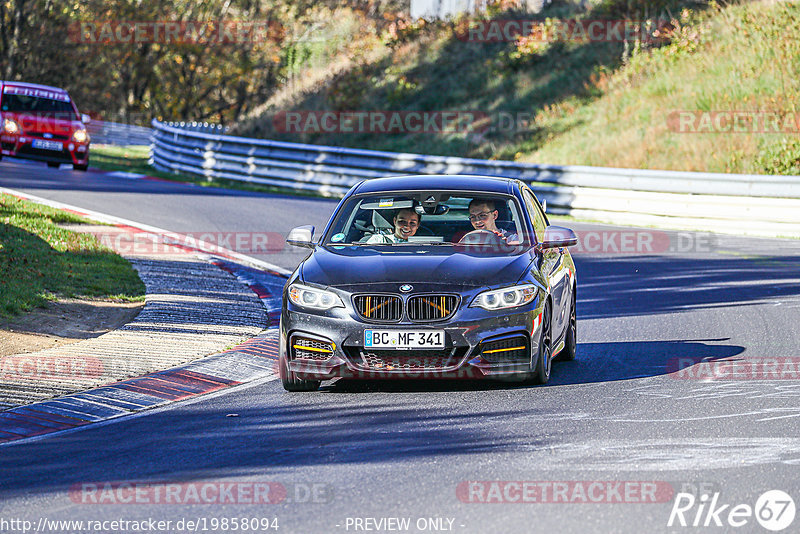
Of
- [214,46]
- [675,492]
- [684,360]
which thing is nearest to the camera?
[675,492]

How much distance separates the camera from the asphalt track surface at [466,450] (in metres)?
5.72

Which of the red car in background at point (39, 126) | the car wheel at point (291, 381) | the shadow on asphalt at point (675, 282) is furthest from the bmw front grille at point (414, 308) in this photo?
the red car in background at point (39, 126)

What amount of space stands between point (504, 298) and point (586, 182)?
15.2m

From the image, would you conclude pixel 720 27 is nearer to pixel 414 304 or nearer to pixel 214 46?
pixel 414 304

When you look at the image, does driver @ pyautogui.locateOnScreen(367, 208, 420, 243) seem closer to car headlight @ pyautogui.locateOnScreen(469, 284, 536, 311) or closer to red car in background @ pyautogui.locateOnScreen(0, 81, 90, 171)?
car headlight @ pyautogui.locateOnScreen(469, 284, 536, 311)


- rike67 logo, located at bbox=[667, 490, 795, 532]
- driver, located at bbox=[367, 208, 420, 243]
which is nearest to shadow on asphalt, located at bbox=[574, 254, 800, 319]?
driver, located at bbox=[367, 208, 420, 243]

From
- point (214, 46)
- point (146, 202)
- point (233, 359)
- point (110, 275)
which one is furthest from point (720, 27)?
point (214, 46)

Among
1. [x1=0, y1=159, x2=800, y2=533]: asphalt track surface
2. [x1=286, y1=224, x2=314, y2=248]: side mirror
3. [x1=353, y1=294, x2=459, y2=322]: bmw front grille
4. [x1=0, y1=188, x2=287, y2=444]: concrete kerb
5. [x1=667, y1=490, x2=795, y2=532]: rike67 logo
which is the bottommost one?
[x1=0, y1=188, x2=287, y2=444]: concrete kerb

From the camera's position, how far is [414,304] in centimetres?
831

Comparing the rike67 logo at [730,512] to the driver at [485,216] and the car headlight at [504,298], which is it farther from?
the driver at [485,216]

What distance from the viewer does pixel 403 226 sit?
9633mm

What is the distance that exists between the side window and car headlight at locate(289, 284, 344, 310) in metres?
1.98

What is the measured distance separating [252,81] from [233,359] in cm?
5303

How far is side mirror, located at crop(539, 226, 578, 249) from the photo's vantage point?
9352 mm
